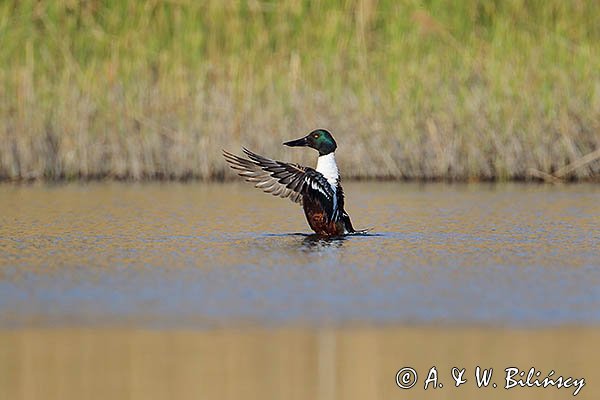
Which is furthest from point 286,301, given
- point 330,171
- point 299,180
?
point 330,171

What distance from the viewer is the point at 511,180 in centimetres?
1249

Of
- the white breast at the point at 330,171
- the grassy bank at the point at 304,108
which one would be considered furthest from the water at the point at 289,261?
the grassy bank at the point at 304,108

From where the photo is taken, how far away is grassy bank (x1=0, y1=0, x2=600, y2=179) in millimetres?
12242

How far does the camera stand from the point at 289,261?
7539 millimetres

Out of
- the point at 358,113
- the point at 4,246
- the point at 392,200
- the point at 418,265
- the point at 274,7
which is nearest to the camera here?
the point at 418,265

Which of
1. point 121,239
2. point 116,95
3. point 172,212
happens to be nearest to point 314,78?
point 116,95

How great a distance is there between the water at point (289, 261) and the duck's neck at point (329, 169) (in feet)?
1.34

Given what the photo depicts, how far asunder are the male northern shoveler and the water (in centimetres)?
18

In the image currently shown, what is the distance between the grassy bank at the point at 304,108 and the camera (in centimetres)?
1224

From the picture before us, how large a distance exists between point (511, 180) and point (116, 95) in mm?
3620

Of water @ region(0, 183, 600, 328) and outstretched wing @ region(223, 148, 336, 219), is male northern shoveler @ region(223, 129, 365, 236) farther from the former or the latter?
water @ region(0, 183, 600, 328)

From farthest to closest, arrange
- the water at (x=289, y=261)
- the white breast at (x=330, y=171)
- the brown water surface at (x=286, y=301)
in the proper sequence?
the white breast at (x=330, y=171), the water at (x=289, y=261), the brown water surface at (x=286, y=301)

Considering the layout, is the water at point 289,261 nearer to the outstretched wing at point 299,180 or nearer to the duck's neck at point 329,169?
the outstretched wing at point 299,180

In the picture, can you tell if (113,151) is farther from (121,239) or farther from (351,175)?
(121,239)
